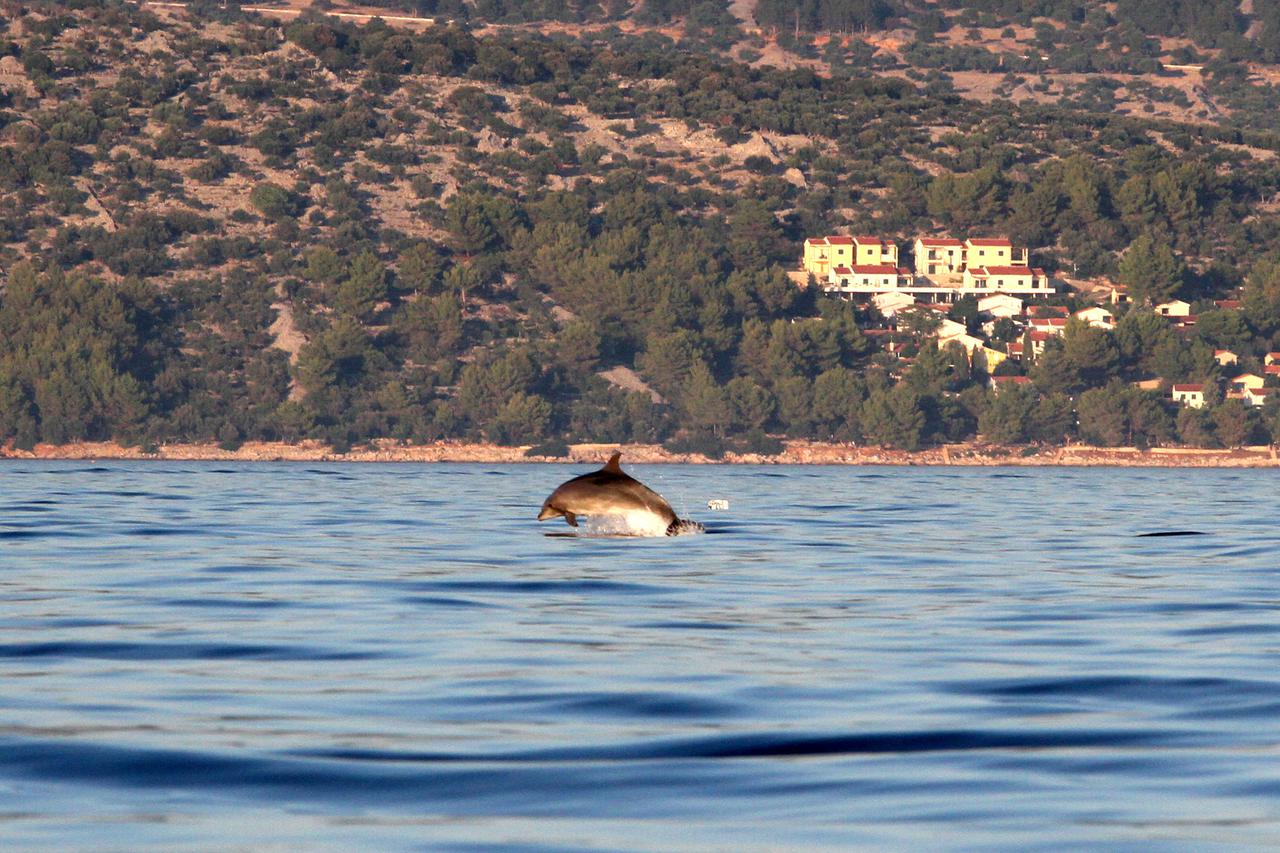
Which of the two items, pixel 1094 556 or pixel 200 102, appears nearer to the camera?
pixel 1094 556

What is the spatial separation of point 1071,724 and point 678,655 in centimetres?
450

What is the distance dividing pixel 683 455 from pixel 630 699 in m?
138

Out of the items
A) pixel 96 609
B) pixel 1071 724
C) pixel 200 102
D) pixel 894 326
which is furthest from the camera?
pixel 200 102

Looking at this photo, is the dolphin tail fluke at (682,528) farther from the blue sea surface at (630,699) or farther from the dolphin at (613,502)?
the blue sea surface at (630,699)

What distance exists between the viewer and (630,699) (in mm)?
15227

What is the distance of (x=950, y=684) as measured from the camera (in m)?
16.3

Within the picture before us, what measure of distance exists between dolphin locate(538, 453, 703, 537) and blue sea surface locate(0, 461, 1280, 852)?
2.45 ft

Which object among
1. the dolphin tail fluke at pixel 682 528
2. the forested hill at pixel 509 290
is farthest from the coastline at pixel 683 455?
the dolphin tail fluke at pixel 682 528

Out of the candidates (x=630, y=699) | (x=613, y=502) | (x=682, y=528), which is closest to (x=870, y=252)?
(x=682, y=528)

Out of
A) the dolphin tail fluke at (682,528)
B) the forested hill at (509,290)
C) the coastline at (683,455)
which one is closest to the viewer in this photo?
the dolphin tail fluke at (682,528)

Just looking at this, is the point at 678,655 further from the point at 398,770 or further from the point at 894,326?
the point at 894,326

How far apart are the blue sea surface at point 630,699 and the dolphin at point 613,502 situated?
0.75 metres

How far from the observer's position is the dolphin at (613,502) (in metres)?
31.9

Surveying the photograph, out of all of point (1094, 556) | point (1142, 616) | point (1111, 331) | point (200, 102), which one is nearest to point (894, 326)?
point (1111, 331)
